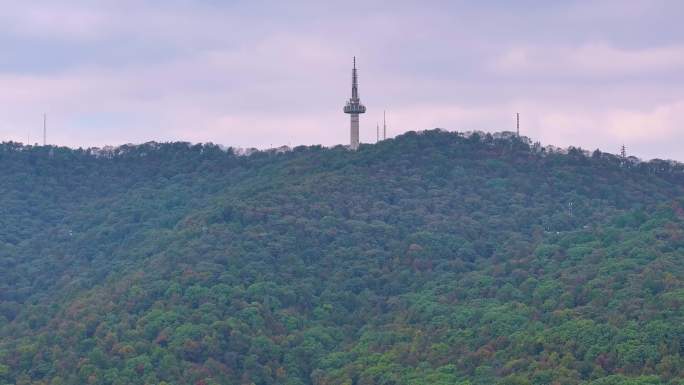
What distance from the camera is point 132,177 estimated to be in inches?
4562

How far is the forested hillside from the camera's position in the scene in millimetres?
75250

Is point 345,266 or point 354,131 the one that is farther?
point 354,131

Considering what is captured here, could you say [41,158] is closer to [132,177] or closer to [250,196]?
[132,177]

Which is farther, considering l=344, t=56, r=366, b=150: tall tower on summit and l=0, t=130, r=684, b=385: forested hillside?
l=344, t=56, r=366, b=150: tall tower on summit

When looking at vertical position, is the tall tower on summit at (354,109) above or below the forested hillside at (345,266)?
above

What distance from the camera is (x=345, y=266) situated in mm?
91250

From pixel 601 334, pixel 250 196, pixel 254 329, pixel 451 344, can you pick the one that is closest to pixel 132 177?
pixel 250 196

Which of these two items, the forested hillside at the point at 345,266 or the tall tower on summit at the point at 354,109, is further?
the tall tower on summit at the point at 354,109

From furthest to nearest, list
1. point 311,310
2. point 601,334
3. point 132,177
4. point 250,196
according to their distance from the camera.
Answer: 1. point 132,177
2. point 250,196
3. point 311,310
4. point 601,334

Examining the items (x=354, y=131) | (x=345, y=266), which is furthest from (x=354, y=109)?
(x=345, y=266)

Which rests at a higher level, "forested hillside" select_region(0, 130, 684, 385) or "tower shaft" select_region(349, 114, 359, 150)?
"tower shaft" select_region(349, 114, 359, 150)

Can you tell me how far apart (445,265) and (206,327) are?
620 inches

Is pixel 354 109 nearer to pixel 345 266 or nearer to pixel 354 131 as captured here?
pixel 354 131

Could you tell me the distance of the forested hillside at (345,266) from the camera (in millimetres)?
75250
